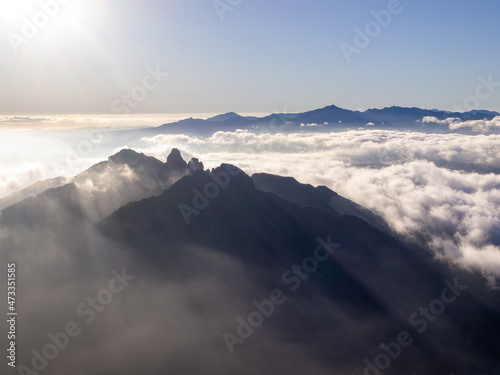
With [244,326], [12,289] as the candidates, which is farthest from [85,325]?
[244,326]

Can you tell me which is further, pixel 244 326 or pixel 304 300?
pixel 304 300

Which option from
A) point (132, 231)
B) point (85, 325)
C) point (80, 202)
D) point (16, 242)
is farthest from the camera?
point (80, 202)

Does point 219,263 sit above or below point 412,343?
above

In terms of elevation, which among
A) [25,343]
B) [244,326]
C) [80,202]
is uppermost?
[80,202]

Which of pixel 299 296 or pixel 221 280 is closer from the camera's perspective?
pixel 221 280

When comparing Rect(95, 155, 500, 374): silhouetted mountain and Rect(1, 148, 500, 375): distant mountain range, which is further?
Rect(95, 155, 500, 374): silhouetted mountain

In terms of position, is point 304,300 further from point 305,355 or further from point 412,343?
point 412,343

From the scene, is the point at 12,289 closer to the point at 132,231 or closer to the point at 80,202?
the point at 132,231

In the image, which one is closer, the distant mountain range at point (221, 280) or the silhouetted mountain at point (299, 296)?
the distant mountain range at point (221, 280)

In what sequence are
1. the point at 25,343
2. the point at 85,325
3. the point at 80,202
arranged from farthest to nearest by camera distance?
the point at 80,202 < the point at 85,325 < the point at 25,343

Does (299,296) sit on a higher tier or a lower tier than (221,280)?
lower

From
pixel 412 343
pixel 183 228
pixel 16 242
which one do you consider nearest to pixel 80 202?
pixel 16 242
